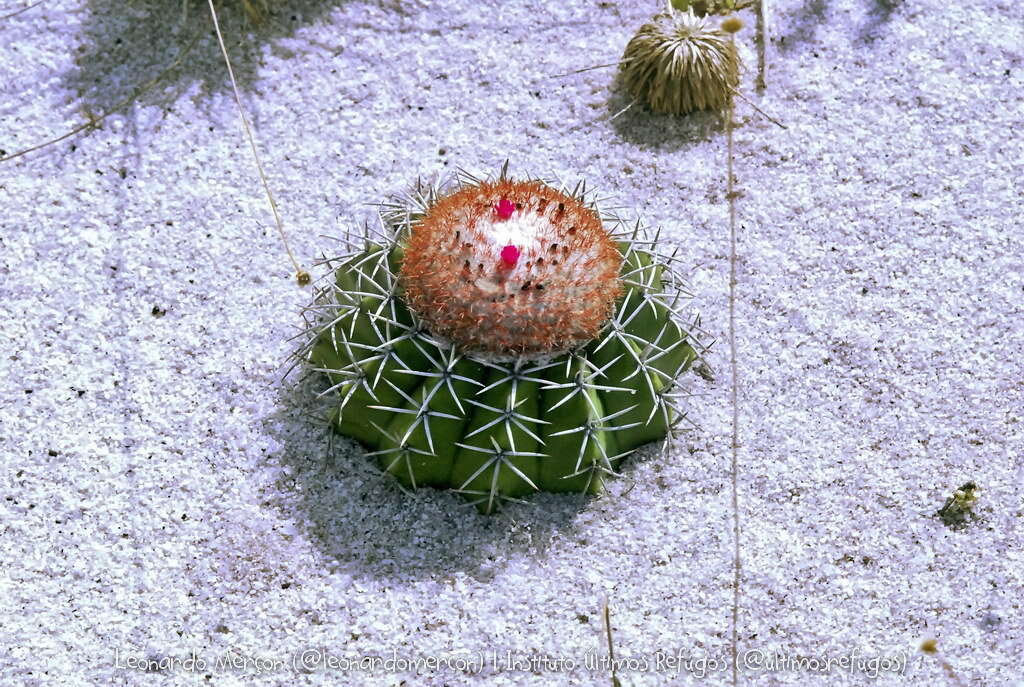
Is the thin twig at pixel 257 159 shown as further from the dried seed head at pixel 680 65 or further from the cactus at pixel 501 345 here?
the dried seed head at pixel 680 65

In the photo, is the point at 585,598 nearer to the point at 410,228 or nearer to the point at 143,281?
the point at 410,228

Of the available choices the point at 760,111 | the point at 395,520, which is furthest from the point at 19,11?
the point at 760,111

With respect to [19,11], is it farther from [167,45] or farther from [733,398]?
[733,398]

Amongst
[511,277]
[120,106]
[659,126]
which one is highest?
[511,277]

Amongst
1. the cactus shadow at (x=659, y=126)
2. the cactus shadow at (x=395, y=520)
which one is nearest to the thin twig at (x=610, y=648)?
the cactus shadow at (x=395, y=520)

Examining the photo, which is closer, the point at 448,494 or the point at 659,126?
the point at 448,494

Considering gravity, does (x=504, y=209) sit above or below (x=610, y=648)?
above

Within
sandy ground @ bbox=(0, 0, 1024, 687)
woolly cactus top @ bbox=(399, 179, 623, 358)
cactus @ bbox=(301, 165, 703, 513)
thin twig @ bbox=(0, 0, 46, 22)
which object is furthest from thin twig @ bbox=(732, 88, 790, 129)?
thin twig @ bbox=(0, 0, 46, 22)
